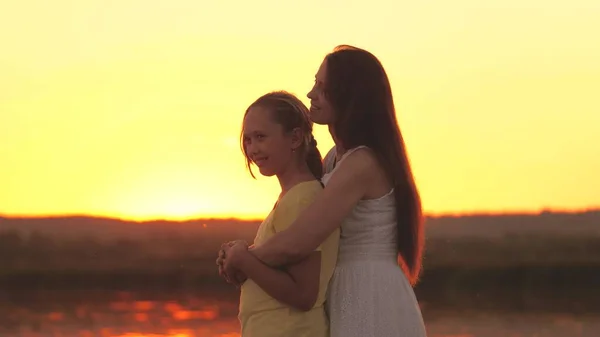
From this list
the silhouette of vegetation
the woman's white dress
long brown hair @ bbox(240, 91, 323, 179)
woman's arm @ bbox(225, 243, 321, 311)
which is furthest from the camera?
the silhouette of vegetation

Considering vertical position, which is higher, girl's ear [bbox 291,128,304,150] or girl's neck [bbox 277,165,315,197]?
girl's ear [bbox 291,128,304,150]

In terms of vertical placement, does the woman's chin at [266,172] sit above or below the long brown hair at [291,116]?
below

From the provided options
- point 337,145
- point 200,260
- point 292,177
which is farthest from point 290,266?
point 200,260

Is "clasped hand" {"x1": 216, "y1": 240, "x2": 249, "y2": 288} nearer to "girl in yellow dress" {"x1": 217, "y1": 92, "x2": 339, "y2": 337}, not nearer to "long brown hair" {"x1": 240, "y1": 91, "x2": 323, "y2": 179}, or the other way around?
"girl in yellow dress" {"x1": 217, "y1": 92, "x2": 339, "y2": 337}

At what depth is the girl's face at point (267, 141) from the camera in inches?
174

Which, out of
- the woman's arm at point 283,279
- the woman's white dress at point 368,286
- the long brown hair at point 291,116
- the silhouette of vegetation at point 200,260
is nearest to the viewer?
the woman's arm at point 283,279

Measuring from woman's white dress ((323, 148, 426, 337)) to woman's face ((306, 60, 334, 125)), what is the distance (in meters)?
0.13

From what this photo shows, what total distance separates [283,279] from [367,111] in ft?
2.02

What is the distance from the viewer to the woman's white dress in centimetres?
455

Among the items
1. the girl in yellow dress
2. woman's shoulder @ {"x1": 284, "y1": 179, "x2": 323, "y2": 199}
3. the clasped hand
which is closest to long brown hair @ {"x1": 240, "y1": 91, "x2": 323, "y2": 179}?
the girl in yellow dress

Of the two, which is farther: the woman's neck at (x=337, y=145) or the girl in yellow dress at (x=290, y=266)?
the woman's neck at (x=337, y=145)

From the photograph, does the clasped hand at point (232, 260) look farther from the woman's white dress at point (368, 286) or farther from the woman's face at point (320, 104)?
the woman's face at point (320, 104)

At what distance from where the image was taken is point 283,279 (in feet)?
14.3

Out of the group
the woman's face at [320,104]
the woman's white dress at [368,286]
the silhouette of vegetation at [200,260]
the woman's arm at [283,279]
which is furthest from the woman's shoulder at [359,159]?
the silhouette of vegetation at [200,260]
